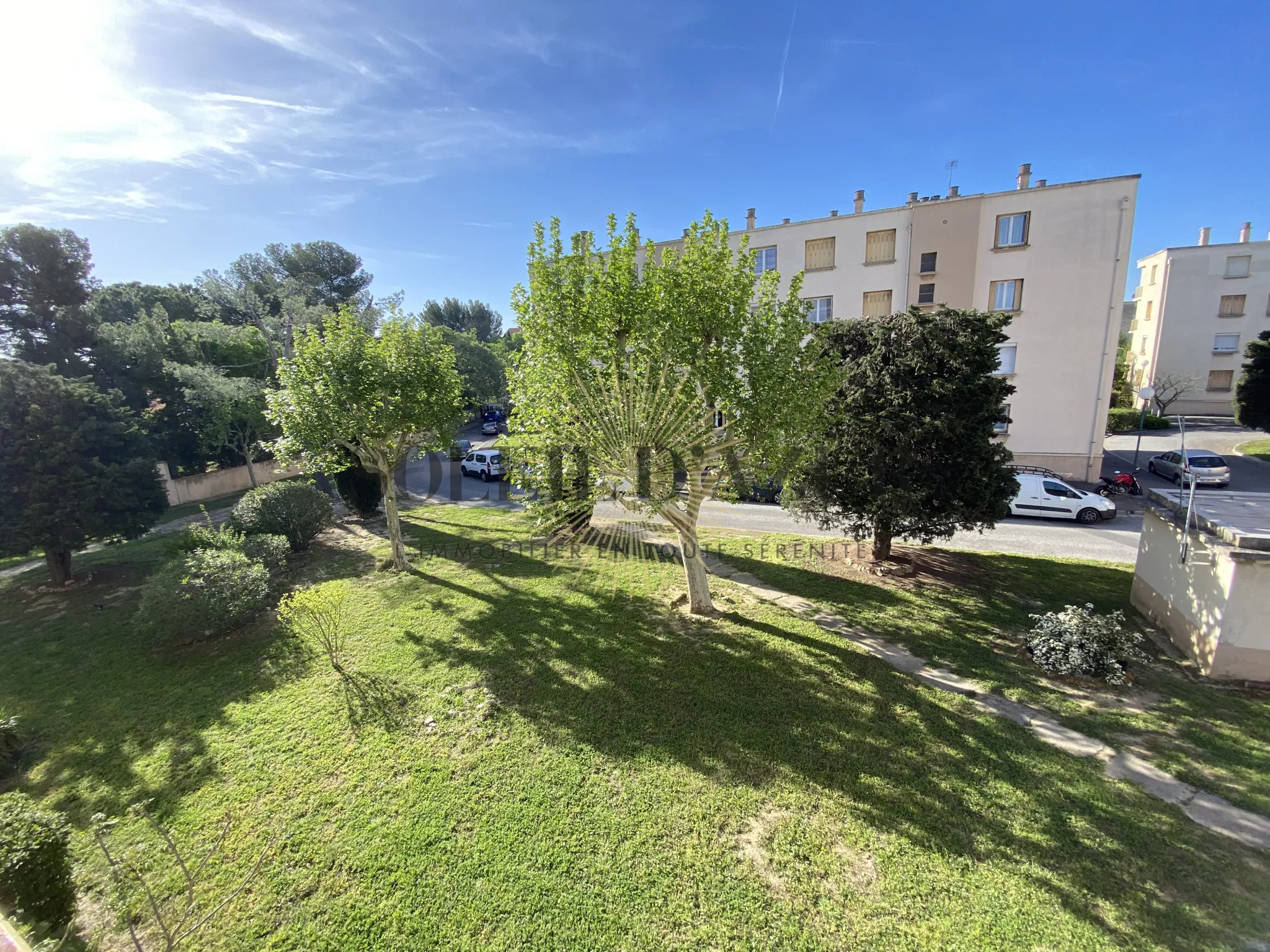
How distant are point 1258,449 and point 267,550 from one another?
38.1 m

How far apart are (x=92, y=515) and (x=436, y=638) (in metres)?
8.40

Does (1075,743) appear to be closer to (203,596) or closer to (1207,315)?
(203,596)

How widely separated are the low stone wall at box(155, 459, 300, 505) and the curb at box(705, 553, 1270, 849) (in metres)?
20.6

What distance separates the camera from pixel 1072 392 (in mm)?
19656

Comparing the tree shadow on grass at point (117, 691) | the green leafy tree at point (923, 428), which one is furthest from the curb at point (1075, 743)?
the tree shadow on grass at point (117, 691)

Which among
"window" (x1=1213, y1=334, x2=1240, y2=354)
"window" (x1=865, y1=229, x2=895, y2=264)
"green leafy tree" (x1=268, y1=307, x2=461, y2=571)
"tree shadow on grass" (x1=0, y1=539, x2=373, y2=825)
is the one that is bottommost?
"tree shadow on grass" (x1=0, y1=539, x2=373, y2=825)

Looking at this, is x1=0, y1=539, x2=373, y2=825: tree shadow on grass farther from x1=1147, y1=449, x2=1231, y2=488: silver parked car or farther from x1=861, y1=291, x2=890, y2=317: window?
x1=1147, y1=449, x2=1231, y2=488: silver parked car

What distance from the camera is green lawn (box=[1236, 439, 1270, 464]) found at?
22.1 metres

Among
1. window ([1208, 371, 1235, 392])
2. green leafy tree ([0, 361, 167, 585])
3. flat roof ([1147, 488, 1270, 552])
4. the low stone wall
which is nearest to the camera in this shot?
flat roof ([1147, 488, 1270, 552])

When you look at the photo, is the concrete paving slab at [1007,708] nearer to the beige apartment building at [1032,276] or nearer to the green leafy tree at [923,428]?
the green leafy tree at [923,428]

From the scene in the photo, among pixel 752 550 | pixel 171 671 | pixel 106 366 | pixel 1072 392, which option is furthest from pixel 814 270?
pixel 106 366

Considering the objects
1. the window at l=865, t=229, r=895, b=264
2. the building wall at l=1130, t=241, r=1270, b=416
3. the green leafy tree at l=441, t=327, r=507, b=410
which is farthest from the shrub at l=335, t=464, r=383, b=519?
the building wall at l=1130, t=241, r=1270, b=416

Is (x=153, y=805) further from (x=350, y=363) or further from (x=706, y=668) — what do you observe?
(x=350, y=363)

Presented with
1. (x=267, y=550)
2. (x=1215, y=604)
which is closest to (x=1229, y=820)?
(x=1215, y=604)
